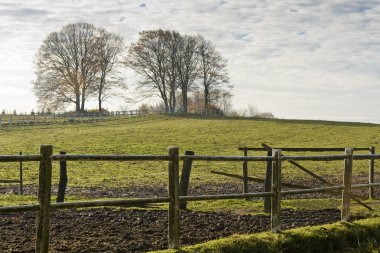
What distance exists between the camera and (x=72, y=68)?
69.7 m

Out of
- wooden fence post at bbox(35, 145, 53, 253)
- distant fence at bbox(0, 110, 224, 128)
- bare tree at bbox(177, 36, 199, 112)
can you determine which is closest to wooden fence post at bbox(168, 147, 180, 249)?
wooden fence post at bbox(35, 145, 53, 253)

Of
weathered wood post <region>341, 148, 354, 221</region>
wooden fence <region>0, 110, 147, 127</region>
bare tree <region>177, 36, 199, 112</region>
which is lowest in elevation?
weathered wood post <region>341, 148, 354, 221</region>

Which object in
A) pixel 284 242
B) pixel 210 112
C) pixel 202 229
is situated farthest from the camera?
pixel 210 112

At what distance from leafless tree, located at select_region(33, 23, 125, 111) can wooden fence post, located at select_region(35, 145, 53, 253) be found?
62.2 m

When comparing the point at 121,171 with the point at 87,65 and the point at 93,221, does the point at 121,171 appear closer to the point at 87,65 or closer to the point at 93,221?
the point at 93,221

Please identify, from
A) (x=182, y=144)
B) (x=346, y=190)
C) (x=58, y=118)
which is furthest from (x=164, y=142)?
(x=346, y=190)

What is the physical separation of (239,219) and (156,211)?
2.29 metres

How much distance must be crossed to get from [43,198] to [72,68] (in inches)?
2545

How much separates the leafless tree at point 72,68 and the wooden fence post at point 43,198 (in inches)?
2450

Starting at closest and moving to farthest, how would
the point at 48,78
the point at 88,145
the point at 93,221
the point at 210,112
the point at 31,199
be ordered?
the point at 93,221, the point at 31,199, the point at 88,145, the point at 48,78, the point at 210,112

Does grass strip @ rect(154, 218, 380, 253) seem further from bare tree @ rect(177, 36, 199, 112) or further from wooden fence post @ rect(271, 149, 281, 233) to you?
bare tree @ rect(177, 36, 199, 112)

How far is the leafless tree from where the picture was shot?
225 feet

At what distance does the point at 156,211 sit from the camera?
12781 millimetres

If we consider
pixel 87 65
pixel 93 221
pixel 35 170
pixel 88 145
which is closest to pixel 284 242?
pixel 93 221
